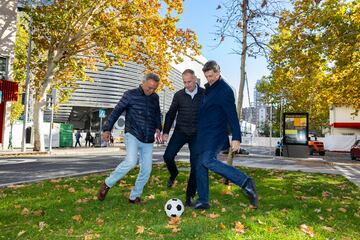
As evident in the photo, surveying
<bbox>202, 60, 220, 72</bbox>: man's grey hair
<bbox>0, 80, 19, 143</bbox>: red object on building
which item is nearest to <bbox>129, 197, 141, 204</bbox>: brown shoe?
<bbox>202, 60, 220, 72</bbox>: man's grey hair

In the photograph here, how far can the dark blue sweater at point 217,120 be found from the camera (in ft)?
15.1

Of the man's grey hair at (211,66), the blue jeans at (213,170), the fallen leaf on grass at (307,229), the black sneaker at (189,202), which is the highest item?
the man's grey hair at (211,66)

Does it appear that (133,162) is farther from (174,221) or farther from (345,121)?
(345,121)

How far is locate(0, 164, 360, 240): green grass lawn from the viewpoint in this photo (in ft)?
12.2

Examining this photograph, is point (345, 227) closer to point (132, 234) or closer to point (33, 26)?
point (132, 234)

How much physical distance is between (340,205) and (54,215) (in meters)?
4.38

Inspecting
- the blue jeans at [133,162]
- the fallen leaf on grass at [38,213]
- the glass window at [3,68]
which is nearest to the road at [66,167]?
the fallen leaf on grass at [38,213]

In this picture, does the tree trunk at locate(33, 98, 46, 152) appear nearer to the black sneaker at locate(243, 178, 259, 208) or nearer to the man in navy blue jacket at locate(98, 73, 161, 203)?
the man in navy blue jacket at locate(98, 73, 161, 203)

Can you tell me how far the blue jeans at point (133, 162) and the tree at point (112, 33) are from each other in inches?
541

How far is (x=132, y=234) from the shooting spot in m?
3.65

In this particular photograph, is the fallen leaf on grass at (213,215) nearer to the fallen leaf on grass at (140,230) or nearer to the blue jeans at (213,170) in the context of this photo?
the blue jeans at (213,170)

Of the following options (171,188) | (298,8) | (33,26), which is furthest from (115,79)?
(171,188)

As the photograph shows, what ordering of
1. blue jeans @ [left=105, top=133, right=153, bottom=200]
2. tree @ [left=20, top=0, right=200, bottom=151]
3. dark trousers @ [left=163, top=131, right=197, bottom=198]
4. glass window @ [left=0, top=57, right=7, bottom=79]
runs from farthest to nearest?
glass window @ [left=0, top=57, right=7, bottom=79] → tree @ [left=20, top=0, right=200, bottom=151] → dark trousers @ [left=163, top=131, right=197, bottom=198] → blue jeans @ [left=105, top=133, right=153, bottom=200]

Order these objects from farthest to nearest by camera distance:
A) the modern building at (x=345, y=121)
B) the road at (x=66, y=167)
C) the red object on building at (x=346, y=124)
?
the modern building at (x=345, y=121) → the red object on building at (x=346, y=124) → the road at (x=66, y=167)
